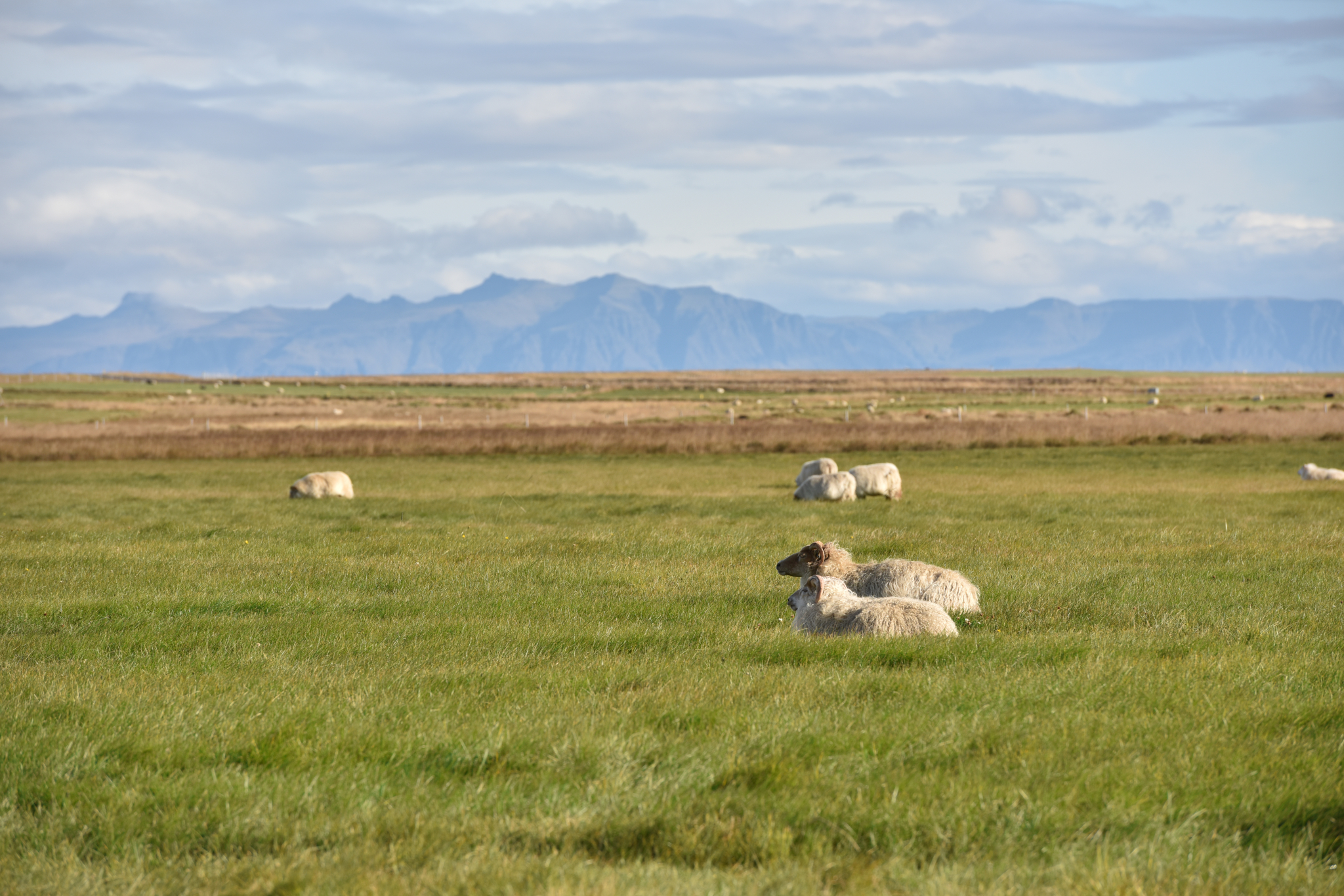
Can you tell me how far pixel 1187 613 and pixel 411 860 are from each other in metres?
9.09

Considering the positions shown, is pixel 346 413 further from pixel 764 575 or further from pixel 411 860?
pixel 411 860

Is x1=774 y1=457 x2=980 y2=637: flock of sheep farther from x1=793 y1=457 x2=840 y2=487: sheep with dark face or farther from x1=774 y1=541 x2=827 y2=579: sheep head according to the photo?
x1=793 y1=457 x2=840 y2=487: sheep with dark face

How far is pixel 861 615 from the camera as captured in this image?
10.9 m

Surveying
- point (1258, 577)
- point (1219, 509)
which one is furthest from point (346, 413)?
point (1258, 577)

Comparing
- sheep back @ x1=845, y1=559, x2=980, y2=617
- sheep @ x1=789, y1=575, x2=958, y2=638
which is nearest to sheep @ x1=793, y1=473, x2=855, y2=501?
sheep back @ x1=845, y1=559, x2=980, y2=617

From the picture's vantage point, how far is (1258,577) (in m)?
14.2

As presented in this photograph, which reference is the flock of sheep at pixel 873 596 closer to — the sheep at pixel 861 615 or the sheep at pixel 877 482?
the sheep at pixel 861 615

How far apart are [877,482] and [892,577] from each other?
53.4 feet

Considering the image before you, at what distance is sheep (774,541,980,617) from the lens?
39.7 ft

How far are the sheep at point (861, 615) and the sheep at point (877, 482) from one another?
56.5 feet

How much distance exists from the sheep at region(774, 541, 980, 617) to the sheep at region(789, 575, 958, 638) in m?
0.68

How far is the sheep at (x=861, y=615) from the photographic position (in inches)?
422

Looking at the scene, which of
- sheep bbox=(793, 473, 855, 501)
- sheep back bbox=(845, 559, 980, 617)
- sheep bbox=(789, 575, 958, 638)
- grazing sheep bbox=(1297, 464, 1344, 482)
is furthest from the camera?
grazing sheep bbox=(1297, 464, 1344, 482)

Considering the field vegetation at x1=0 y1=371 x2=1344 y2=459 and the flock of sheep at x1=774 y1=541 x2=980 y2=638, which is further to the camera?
the field vegetation at x1=0 y1=371 x2=1344 y2=459
